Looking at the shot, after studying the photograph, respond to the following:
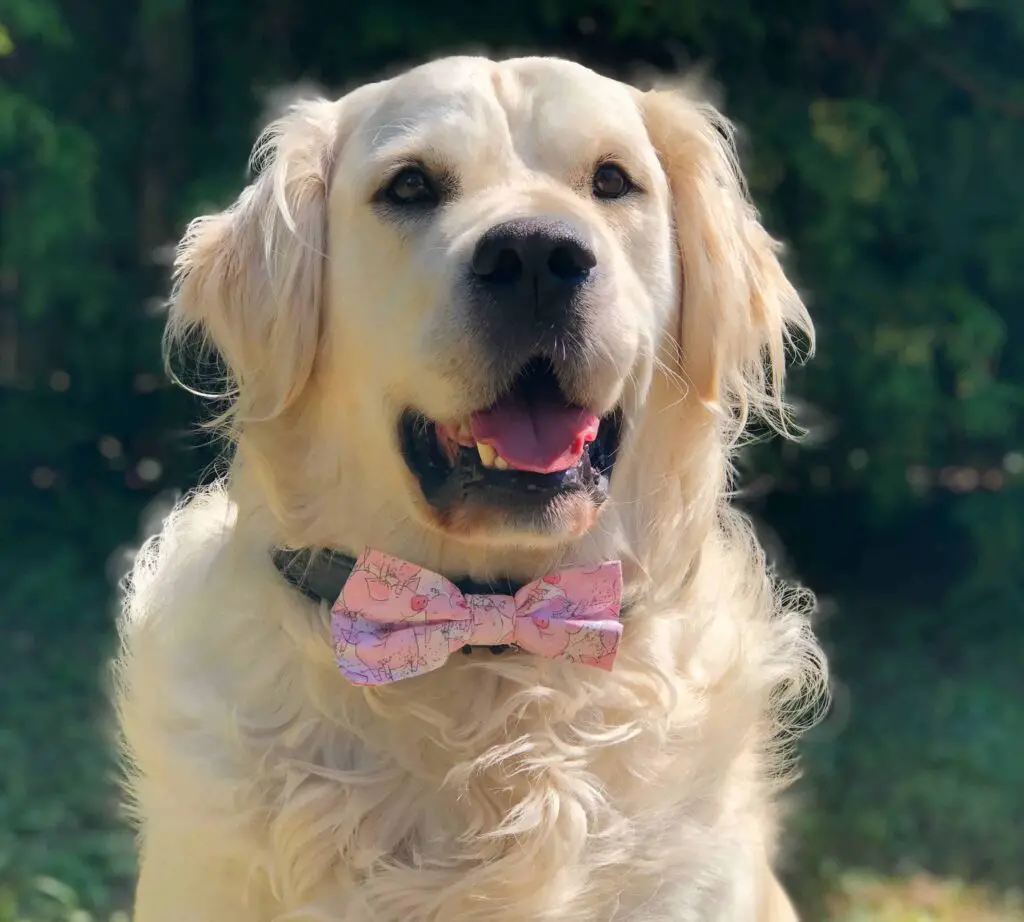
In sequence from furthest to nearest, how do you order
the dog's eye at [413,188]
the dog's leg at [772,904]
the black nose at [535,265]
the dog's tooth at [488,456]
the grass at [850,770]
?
the grass at [850,770], the dog's leg at [772,904], the dog's eye at [413,188], the dog's tooth at [488,456], the black nose at [535,265]

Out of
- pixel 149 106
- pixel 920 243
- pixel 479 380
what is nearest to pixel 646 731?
pixel 479 380

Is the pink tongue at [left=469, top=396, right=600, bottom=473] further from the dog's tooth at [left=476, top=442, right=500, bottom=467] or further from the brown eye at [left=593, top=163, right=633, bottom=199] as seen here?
the brown eye at [left=593, top=163, right=633, bottom=199]

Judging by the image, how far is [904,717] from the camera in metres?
4.60

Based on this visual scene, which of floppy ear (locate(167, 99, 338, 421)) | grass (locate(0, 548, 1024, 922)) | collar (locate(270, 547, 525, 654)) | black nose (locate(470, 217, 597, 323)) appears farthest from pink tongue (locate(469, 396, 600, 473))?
grass (locate(0, 548, 1024, 922))

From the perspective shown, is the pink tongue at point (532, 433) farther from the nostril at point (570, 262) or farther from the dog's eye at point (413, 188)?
the dog's eye at point (413, 188)

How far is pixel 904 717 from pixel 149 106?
3.84 meters

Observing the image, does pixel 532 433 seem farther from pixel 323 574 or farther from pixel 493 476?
pixel 323 574

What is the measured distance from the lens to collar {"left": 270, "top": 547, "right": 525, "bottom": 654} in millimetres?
1938

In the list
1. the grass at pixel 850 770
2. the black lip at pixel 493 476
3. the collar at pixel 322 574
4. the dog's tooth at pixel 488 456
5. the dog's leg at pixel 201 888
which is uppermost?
the dog's tooth at pixel 488 456

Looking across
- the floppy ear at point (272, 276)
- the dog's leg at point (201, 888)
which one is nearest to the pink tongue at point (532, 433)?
the floppy ear at point (272, 276)

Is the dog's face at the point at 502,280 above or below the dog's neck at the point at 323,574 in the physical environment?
above

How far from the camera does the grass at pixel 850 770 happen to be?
12.2ft

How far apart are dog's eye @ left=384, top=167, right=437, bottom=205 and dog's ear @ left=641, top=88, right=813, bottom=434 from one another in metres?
0.47

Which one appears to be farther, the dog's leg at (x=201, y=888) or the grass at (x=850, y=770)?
the grass at (x=850, y=770)
